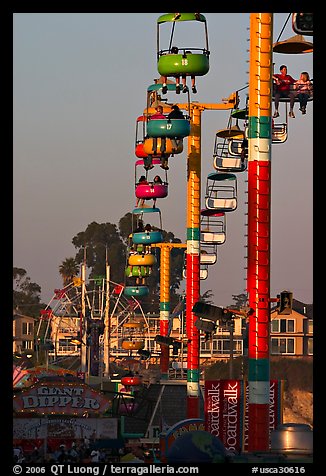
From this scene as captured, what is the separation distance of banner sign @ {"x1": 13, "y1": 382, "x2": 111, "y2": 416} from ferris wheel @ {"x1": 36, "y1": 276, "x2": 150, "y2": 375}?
62.1m

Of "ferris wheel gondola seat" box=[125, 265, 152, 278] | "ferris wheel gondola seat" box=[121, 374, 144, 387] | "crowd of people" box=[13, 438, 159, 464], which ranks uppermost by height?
"ferris wheel gondola seat" box=[125, 265, 152, 278]

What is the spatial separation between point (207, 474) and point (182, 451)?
371cm

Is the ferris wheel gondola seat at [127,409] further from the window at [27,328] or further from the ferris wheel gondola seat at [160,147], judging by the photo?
the window at [27,328]

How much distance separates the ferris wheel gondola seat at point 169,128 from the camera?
3678 centimetres

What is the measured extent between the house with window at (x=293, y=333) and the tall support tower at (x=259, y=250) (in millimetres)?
90957

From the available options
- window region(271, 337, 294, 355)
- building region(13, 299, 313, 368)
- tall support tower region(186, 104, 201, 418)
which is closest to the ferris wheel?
building region(13, 299, 313, 368)

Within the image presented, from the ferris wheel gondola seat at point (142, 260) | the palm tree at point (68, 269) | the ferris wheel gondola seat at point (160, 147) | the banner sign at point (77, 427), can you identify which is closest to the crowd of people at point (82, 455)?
the banner sign at point (77, 427)

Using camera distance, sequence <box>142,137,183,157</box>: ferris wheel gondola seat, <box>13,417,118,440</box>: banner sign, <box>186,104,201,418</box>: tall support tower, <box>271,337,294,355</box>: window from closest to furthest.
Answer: <box>13,417,118,440</box>: banner sign, <box>142,137,183,157</box>: ferris wheel gondola seat, <box>186,104,201,418</box>: tall support tower, <box>271,337,294,355</box>: window

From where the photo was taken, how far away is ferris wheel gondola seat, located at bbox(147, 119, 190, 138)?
36.8 metres

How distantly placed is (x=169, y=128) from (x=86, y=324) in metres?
76.6

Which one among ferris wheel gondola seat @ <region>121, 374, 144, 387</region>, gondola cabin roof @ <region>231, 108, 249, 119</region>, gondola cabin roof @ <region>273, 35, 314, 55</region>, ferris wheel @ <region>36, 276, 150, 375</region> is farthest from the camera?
ferris wheel @ <region>36, 276, 150, 375</region>

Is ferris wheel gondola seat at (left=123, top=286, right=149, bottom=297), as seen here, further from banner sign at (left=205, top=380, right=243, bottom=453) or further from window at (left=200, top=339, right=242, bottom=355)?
window at (left=200, top=339, right=242, bottom=355)
